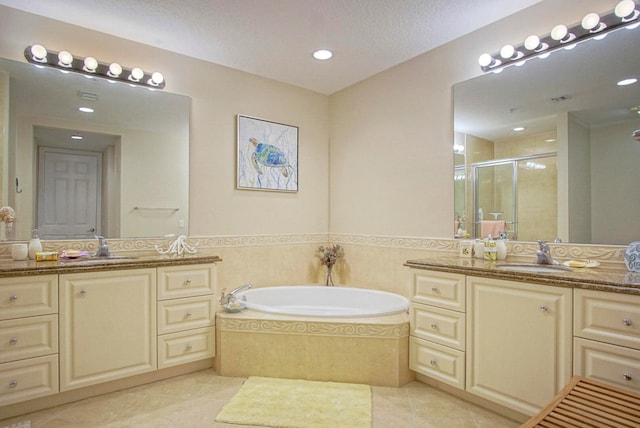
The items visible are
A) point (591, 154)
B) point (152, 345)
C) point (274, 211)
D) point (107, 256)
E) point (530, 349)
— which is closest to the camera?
point (530, 349)

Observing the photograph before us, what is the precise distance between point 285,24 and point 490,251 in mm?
2115

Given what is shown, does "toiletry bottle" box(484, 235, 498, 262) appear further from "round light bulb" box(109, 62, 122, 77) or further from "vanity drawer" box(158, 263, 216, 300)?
"round light bulb" box(109, 62, 122, 77)

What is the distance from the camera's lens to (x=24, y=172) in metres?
2.38

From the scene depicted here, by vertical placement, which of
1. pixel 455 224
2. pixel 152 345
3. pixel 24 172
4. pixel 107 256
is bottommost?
pixel 152 345

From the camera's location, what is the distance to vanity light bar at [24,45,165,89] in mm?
2355

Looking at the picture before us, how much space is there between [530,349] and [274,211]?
2379 millimetres

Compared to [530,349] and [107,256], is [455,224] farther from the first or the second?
Answer: [107,256]

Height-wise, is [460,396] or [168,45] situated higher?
[168,45]

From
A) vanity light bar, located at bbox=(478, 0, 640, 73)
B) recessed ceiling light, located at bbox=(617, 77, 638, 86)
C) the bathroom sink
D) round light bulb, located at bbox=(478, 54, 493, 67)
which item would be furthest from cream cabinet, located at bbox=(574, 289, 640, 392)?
round light bulb, located at bbox=(478, 54, 493, 67)

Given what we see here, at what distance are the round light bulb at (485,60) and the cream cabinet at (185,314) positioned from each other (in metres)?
2.40

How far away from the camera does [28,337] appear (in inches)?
76.9

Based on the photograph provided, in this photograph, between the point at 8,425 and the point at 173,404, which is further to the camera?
the point at 173,404

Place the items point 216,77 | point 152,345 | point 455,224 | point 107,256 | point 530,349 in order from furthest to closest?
point 216,77
point 455,224
point 107,256
point 152,345
point 530,349

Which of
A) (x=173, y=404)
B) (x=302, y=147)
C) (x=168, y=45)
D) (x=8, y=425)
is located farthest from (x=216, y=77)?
(x=8, y=425)
